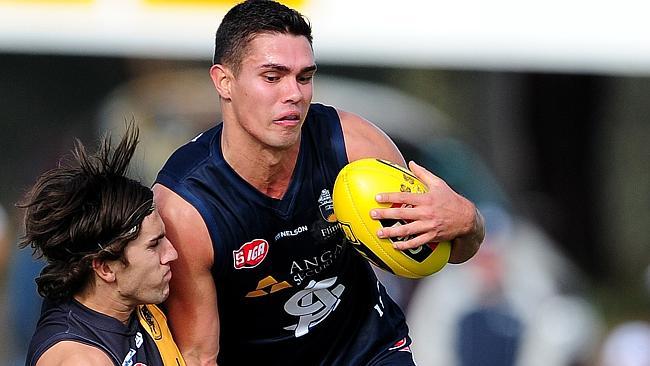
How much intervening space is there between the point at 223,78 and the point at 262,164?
13.6 inches

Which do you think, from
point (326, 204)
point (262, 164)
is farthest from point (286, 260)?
point (262, 164)

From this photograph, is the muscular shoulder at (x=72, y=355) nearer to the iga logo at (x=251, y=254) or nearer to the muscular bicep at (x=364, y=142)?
the iga logo at (x=251, y=254)

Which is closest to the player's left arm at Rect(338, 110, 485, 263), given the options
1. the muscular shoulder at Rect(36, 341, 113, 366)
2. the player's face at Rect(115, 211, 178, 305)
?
the player's face at Rect(115, 211, 178, 305)

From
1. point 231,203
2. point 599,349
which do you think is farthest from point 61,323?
point 599,349

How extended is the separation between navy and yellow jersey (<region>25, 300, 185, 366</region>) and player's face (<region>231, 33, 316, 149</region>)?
31.4 inches

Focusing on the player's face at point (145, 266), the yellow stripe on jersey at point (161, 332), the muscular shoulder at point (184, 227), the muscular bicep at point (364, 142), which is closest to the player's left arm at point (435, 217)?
the muscular bicep at point (364, 142)

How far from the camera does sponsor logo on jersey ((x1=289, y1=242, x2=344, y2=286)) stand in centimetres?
439

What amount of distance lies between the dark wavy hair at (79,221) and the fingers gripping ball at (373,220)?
0.69m

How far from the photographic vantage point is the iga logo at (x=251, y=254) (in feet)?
14.0

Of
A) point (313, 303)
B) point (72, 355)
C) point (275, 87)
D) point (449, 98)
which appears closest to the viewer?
point (72, 355)

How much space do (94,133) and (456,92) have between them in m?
2.94

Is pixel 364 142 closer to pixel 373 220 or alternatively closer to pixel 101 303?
pixel 373 220

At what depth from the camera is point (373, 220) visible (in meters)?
4.05

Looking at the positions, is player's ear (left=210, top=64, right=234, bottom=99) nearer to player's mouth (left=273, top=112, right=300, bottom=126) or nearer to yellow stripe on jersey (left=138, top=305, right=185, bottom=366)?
player's mouth (left=273, top=112, right=300, bottom=126)
